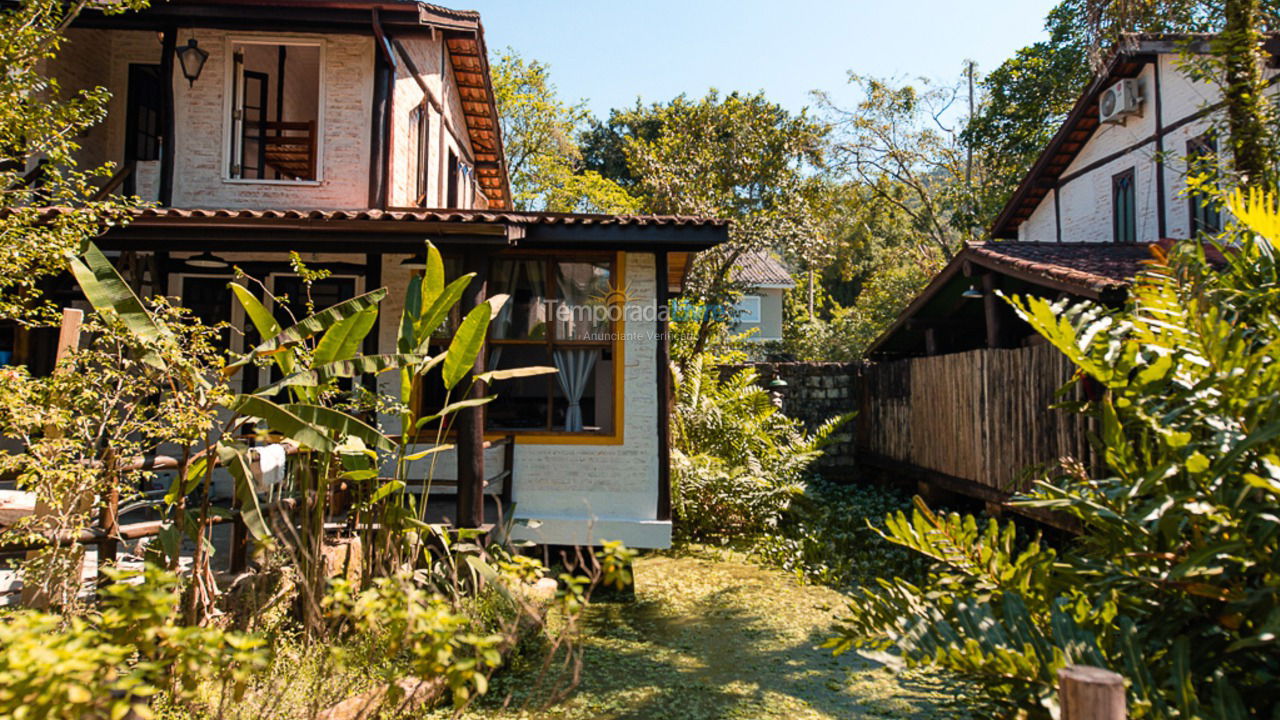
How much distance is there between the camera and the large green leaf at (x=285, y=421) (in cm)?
446

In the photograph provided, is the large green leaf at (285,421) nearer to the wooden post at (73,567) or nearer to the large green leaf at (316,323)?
the large green leaf at (316,323)

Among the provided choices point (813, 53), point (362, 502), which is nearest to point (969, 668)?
point (362, 502)

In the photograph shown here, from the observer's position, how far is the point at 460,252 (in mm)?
6836

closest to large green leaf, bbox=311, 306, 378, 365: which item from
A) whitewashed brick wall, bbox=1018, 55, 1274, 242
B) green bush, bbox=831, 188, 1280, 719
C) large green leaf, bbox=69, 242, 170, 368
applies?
large green leaf, bbox=69, 242, 170, 368

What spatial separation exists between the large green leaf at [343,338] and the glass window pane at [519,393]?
3.02 meters

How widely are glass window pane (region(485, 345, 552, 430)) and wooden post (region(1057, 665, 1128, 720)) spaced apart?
6.37 metres

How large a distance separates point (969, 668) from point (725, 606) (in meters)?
4.91

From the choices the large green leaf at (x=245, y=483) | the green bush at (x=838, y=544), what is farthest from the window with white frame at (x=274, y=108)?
the green bush at (x=838, y=544)

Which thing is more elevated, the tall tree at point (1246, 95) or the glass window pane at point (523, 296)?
the tall tree at point (1246, 95)

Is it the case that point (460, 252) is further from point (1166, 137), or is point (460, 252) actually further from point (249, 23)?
point (1166, 137)

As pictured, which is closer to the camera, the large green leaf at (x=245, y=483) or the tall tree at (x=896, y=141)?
the large green leaf at (x=245, y=483)

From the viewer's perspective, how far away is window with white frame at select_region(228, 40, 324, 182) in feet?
30.5

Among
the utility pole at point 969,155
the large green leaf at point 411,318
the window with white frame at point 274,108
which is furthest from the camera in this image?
the utility pole at point 969,155

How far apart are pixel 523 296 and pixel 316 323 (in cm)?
332
